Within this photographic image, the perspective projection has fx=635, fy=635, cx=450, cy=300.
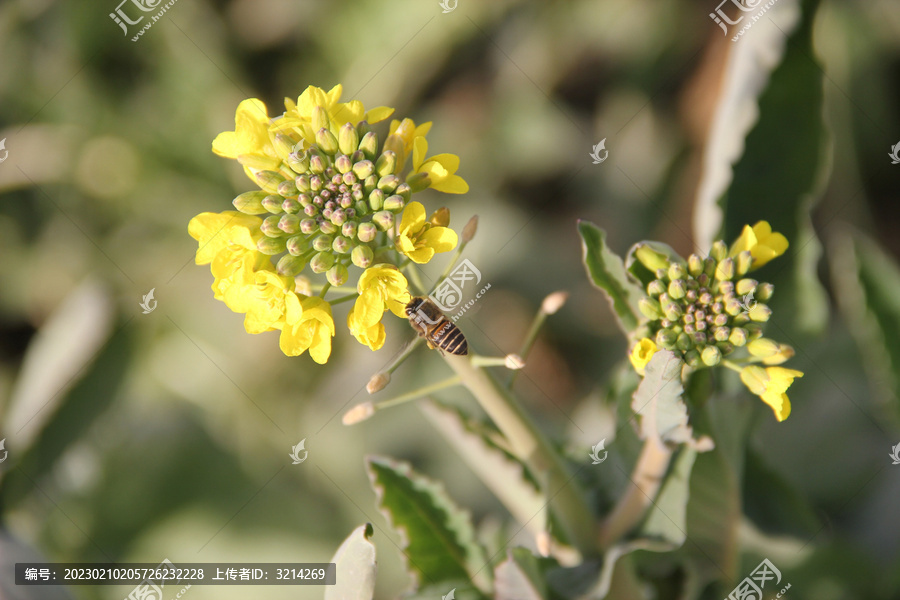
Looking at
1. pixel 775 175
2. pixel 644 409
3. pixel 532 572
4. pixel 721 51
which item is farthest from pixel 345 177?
pixel 721 51

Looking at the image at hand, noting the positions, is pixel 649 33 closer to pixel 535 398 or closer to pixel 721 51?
pixel 721 51

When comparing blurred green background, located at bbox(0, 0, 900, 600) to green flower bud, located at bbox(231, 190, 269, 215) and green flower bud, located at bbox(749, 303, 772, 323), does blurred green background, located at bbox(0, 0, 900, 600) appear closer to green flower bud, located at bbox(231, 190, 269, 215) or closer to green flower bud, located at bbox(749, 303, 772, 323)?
green flower bud, located at bbox(749, 303, 772, 323)

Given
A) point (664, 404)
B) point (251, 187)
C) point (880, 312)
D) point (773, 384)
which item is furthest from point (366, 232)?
point (251, 187)

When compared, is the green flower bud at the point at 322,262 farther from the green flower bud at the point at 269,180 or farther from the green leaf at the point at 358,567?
the green leaf at the point at 358,567

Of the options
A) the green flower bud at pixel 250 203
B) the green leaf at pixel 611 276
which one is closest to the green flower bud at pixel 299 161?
the green flower bud at pixel 250 203

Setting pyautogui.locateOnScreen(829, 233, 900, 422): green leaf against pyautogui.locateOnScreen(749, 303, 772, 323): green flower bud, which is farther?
pyautogui.locateOnScreen(829, 233, 900, 422): green leaf

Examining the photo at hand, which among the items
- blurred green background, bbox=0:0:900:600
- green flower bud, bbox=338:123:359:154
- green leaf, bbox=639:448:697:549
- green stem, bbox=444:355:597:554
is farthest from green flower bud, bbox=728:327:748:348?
blurred green background, bbox=0:0:900:600

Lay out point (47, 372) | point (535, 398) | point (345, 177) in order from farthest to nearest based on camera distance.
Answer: point (535, 398) < point (47, 372) < point (345, 177)
